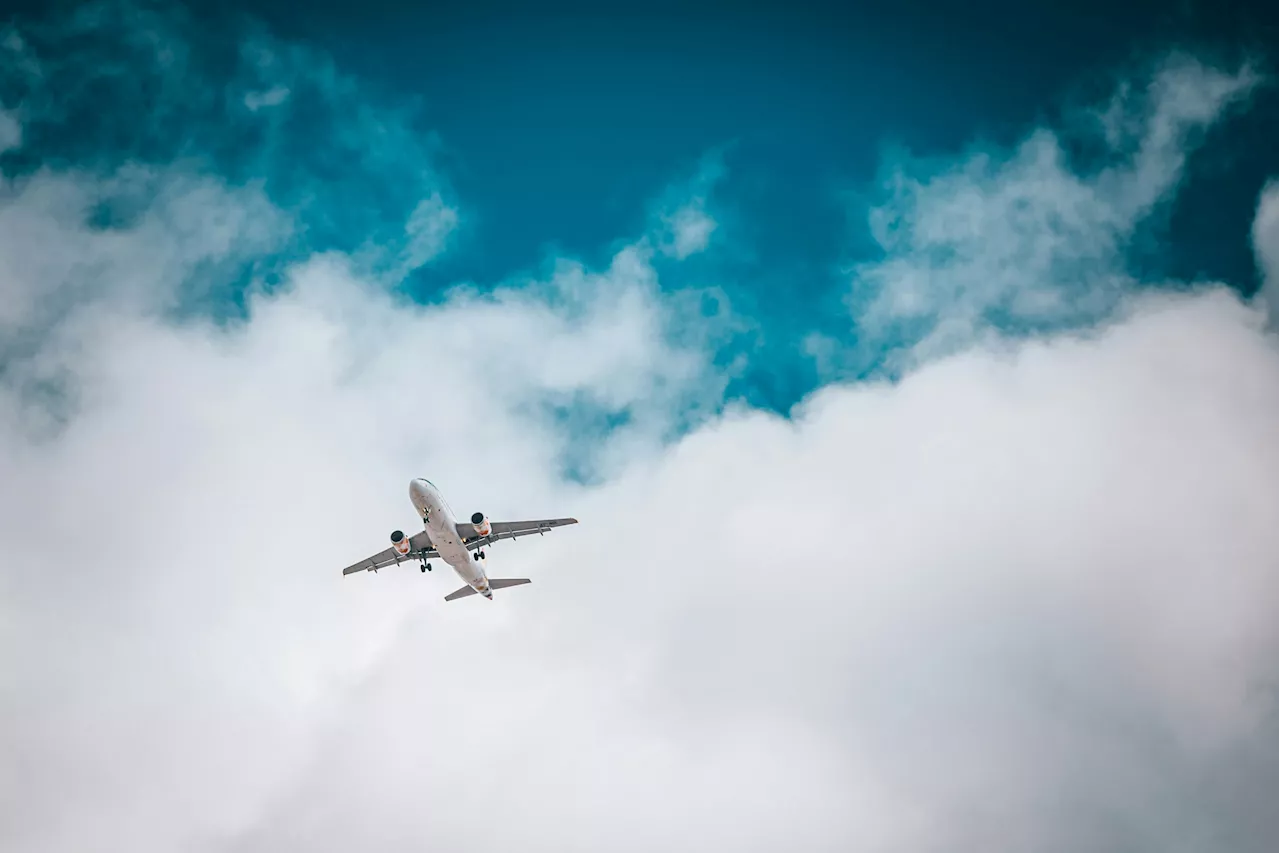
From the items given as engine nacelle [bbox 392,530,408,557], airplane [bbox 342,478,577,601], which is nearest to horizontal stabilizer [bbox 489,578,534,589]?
airplane [bbox 342,478,577,601]

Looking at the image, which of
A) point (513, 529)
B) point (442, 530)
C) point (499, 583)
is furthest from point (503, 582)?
point (442, 530)

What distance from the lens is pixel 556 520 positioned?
324ft

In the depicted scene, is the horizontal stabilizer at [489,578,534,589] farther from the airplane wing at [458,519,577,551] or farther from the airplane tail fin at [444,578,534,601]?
the airplane wing at [458,519,577,551]

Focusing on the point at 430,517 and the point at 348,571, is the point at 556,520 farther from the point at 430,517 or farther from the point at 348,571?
the point at 348,571

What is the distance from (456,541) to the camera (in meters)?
90.2

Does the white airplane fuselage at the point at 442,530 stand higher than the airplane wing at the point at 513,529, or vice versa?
the airplane wing at the point at 513,529

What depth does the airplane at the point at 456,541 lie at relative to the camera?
86625mm

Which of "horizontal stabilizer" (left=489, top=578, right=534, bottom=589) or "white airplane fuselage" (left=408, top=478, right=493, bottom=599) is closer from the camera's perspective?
"white airplane fuselage" (left=408, top=478, right=493, bottom=599)

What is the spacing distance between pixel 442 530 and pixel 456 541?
3.62 meters

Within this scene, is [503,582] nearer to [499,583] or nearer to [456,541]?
[499,583]

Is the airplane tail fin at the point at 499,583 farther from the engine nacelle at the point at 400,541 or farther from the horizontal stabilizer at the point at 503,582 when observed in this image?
the engine nacelle at the point at 400,541

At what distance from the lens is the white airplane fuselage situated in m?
83.4

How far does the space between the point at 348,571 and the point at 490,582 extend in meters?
15.8

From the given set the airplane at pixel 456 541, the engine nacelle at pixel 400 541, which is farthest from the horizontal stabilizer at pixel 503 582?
the engine nacelle at pixel 400 541
